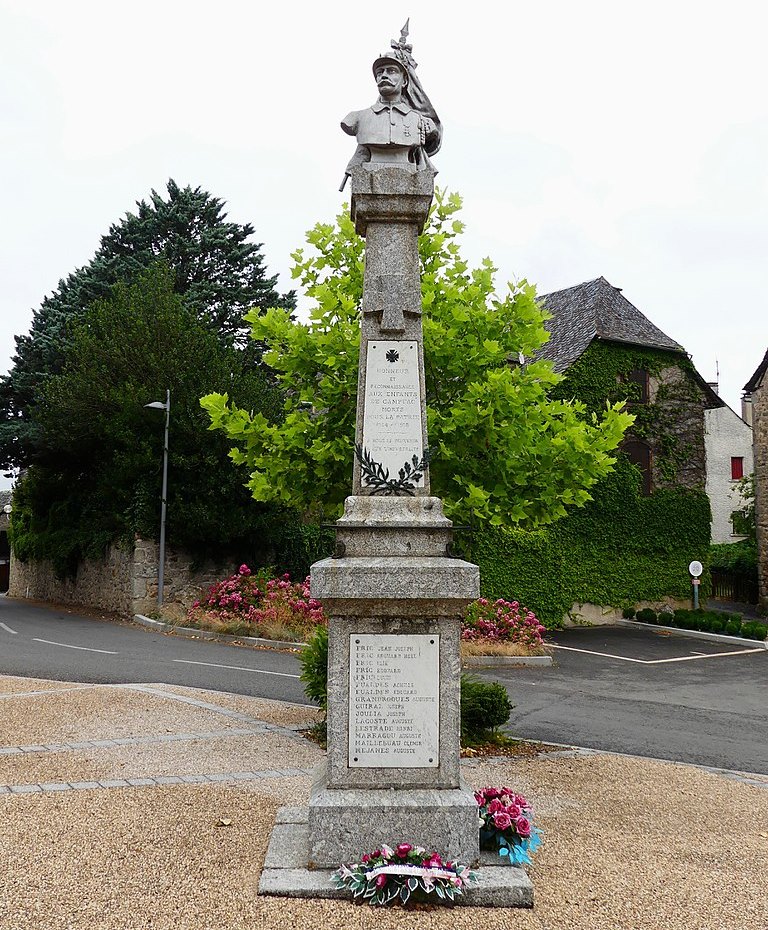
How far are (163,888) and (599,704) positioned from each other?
7.75 metres

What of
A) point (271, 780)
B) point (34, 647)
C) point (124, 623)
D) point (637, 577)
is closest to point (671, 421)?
point (637, 577)

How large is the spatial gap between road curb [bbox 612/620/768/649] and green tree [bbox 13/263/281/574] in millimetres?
9921

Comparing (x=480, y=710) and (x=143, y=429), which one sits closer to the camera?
(x=480, y=710)

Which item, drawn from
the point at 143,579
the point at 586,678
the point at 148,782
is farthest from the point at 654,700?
the point at 143,579

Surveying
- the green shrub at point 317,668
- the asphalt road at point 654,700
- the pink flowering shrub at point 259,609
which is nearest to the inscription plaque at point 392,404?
the green shrub at point 317,668

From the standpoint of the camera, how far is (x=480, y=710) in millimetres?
7504

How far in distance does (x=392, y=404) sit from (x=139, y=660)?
10022mm

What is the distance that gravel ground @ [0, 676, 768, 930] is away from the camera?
378 cm

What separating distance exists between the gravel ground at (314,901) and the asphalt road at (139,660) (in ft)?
14.9

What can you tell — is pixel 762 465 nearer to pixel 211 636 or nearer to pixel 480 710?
pixel 211 636

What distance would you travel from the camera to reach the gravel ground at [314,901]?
3.78 meters

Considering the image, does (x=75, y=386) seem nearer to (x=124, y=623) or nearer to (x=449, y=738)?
(x=124, y=623)

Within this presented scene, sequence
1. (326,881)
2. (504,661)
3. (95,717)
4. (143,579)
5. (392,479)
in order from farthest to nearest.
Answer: (143,579) → (504,661) → (95,717) → (392,479) → (326,881)

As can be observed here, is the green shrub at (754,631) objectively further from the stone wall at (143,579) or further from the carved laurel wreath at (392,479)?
the carved laurel wreath at (392,479)
